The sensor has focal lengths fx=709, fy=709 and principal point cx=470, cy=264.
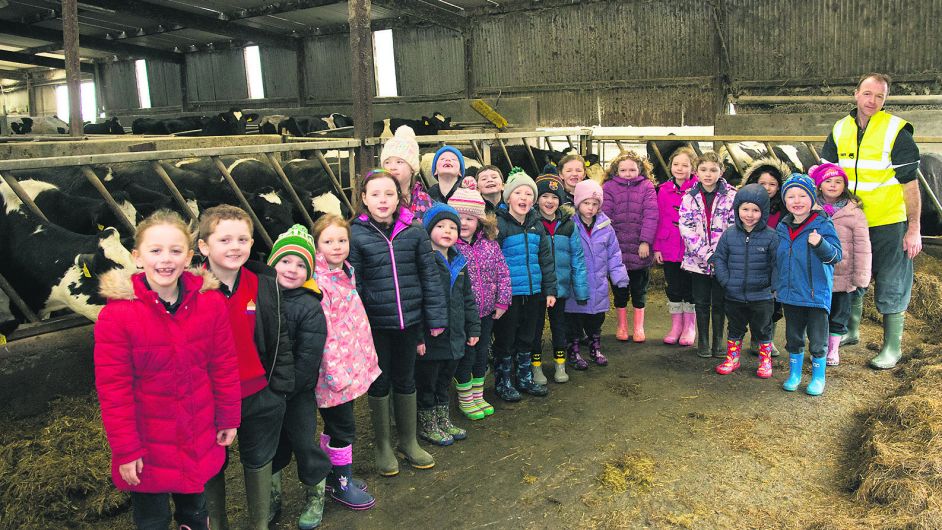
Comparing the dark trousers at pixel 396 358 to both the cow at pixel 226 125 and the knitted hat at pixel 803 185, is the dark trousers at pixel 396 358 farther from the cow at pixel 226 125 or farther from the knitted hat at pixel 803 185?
the cow at pixel 226 125

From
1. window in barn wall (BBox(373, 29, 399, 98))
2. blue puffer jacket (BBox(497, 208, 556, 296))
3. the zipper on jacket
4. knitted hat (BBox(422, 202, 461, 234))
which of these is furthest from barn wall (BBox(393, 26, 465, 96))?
the zipper on jacket

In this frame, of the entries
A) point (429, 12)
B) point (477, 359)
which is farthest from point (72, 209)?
point (429, 12)

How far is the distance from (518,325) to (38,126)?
61.6ft

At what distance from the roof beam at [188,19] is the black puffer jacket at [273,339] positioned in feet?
41.7

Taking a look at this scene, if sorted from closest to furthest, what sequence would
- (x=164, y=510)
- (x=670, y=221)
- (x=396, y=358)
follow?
(x=164, y=510)
(x=396, y=358)
(x=670, y=221)

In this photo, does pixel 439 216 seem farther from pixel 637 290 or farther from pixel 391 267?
pixel 637 290

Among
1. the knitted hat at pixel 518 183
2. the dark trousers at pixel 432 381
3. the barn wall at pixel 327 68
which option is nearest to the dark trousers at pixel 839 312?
the knitted hat at pixel 518 183

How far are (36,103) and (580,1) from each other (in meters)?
24.2

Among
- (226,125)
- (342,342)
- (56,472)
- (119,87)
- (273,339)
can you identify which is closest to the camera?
(273,339)

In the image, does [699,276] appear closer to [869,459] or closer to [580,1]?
[869,459]

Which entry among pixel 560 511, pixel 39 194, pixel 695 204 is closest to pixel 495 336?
pixel 560 511

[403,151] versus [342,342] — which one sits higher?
[403,151]

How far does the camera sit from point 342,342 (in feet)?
10.1

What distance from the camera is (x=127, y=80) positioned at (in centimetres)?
2302
